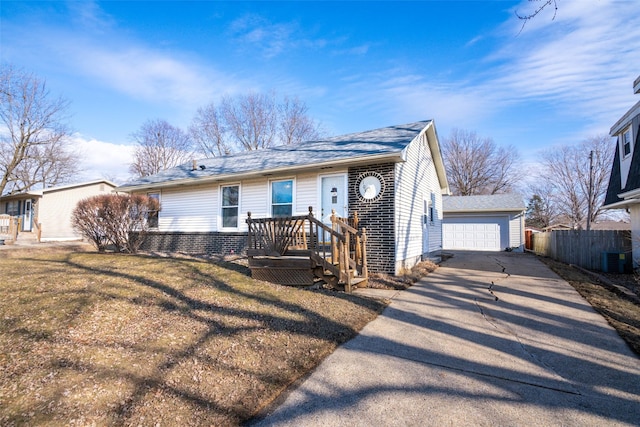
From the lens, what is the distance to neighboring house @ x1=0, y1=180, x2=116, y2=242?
2192 centimetres

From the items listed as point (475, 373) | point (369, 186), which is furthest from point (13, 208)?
point (475, 373)

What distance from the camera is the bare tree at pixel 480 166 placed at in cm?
3550

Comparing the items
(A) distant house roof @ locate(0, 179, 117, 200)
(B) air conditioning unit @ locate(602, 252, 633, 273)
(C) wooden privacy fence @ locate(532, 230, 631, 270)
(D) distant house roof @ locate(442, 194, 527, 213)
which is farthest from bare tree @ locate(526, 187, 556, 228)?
(A) distant house roof @ locate(0, 179, 117, 200)

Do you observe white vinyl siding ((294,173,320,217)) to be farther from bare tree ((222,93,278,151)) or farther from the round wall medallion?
bare tree ((222,93,278,151))

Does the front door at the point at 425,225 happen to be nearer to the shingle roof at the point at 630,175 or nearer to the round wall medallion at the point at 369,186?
the round wall medallion at the point at 369,186

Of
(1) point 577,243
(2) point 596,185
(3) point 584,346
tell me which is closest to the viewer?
(3) point 584,346

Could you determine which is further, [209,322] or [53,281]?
[53,281]

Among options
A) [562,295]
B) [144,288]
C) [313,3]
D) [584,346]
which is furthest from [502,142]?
[144,288]

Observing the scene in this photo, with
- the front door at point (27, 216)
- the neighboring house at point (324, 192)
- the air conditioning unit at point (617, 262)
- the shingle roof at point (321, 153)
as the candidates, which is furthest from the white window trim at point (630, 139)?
the front door at point (27, 216)

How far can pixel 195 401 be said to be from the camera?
2.54 metres

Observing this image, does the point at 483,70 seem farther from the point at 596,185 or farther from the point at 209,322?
the point at 596,185

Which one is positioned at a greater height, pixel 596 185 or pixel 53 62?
pixel 53 62

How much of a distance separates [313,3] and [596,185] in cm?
3248

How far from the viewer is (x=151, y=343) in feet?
11.0
